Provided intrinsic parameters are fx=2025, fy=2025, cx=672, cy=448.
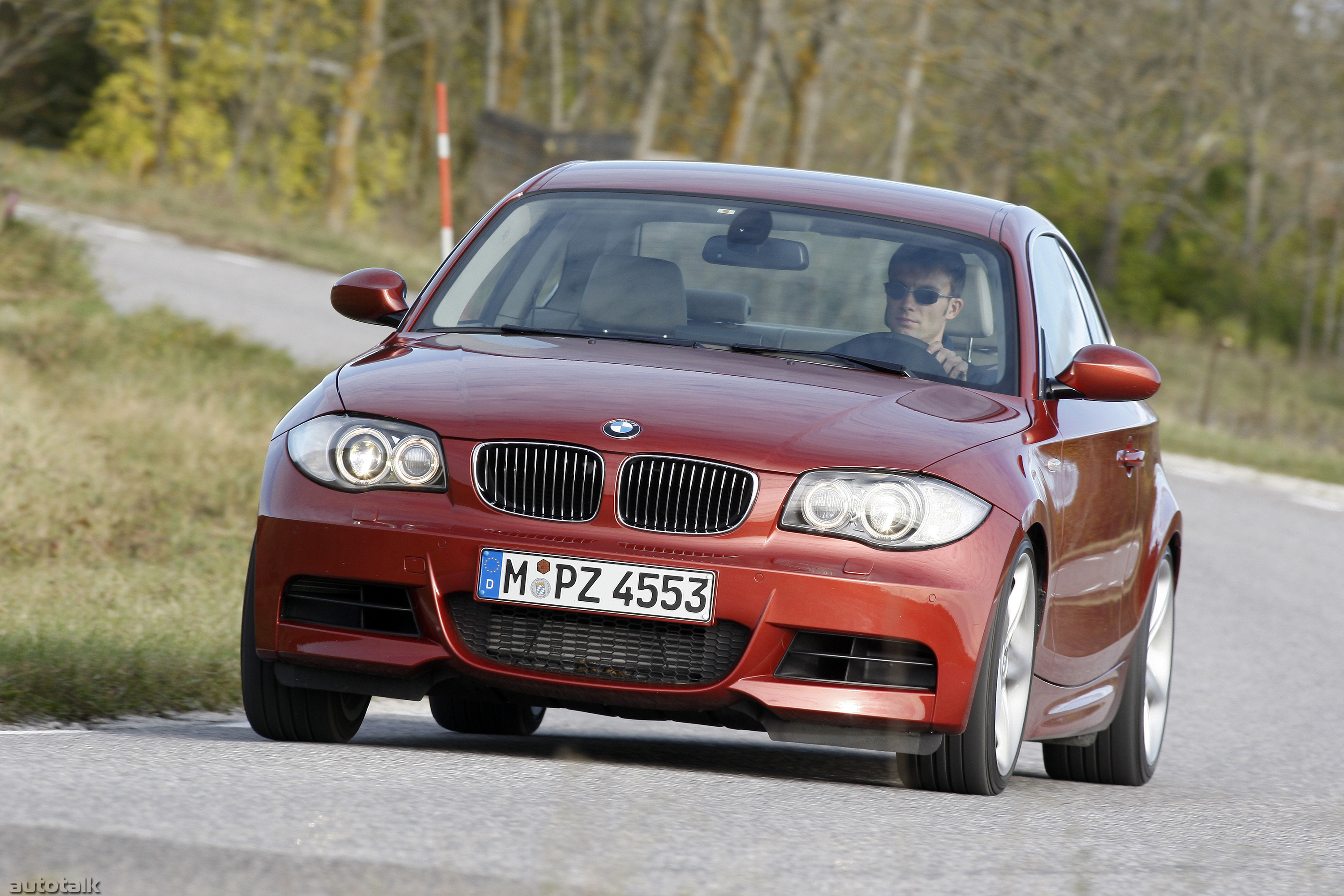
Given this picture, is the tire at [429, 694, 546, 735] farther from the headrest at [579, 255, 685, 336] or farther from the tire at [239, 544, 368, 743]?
the headrest at [579, 255, 685, 336]

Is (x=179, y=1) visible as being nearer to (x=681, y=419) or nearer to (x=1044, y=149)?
(x=1044, y=149)

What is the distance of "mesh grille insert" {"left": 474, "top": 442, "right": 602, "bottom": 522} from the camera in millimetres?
4812

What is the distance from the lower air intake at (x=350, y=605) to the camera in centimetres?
494

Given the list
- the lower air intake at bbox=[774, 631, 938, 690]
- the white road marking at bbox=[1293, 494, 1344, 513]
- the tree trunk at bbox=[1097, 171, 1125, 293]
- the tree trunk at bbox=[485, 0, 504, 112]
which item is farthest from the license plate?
the tree trunk at bbox=[1097, 171, 1125, 293]

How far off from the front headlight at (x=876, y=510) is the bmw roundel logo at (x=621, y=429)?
1.33ft

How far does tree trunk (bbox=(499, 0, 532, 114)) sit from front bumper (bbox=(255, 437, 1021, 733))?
37.3 meters

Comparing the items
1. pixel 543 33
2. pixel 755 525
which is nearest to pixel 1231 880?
pixel 755 525

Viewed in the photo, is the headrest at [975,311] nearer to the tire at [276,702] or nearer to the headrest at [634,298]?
the headrest at [634,298]

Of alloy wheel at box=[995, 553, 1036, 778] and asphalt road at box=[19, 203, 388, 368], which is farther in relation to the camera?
asphalt road at box=[19, 203, 388, 368]

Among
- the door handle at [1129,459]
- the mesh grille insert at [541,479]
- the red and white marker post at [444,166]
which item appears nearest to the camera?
the mesh grille insert at [541,479]

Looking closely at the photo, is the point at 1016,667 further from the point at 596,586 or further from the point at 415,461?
the point at 415,461

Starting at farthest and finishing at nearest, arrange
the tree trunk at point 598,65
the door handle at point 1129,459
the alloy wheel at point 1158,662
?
1. the tree trunk at point 598,65
2. the alloy wheel at point 1158,662
3. the door handle at point 1129,459

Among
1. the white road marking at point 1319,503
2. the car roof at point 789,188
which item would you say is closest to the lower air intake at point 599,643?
the car roof at point 789,188

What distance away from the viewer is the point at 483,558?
4.78 metres
